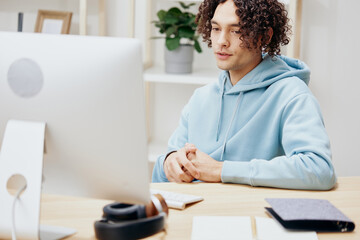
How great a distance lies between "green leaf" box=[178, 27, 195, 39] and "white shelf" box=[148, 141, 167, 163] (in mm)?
634

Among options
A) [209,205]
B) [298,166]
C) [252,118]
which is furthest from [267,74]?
[209,205]

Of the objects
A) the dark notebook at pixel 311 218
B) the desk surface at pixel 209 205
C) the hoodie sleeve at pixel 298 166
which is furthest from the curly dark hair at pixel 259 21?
the dark notebook at pixel 311 218

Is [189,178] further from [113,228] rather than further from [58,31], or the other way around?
[58,31]

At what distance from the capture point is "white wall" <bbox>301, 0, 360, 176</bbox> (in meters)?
2.80

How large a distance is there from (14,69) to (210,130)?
→ 88cm

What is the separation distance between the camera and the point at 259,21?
170cm

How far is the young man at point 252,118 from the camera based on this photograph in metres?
1.43

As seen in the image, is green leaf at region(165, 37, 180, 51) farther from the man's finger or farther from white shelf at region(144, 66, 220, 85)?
the man's finger

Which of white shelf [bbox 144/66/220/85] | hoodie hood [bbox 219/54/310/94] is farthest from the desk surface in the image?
white shelf [bbox 144/66/220/85]

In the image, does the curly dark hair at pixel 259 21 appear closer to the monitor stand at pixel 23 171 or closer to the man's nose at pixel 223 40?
the man's nose at pixel 223 40

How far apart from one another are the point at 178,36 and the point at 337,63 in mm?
883

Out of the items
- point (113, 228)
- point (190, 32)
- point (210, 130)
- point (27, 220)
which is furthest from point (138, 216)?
point (190, 32)

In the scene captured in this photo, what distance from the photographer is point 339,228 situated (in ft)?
3.74

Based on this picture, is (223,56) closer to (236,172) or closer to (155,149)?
(236,172)
